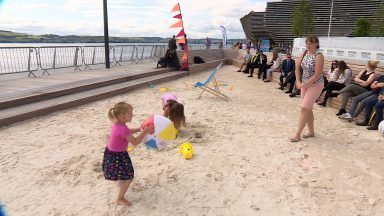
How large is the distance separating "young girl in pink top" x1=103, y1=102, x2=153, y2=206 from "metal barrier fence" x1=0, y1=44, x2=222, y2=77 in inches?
369

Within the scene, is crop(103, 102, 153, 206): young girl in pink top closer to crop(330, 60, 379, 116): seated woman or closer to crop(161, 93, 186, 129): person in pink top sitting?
crop(161, 93, 186, 129): person in pink top sitting

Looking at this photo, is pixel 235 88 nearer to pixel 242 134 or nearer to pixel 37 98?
pixel 242 134

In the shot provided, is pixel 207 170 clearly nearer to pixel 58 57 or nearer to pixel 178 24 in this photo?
pixel 178 24

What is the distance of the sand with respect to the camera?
11.4ft

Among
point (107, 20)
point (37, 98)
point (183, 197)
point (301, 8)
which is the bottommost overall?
point (183, 197)

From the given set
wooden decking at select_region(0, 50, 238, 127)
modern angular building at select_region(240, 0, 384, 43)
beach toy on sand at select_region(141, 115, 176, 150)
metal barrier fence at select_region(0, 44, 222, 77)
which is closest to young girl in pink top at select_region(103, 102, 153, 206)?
beach toy on sand at select_region(141, 115, 176, 150)

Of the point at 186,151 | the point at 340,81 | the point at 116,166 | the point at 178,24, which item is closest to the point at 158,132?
the point at 116,166

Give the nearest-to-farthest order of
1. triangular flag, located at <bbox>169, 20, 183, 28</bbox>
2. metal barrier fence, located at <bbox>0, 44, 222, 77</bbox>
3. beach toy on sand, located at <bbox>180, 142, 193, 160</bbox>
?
beach toy on sand, located at <bbox>180, 142, 193, 160</bbox>
metal barrier fence, located at <bbox>0, 44, 222, 77</bbox>
triangular flag, located at <bbox>169, 20, 183, 28</bbox>

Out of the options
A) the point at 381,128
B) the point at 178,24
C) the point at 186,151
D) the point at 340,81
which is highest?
the point at 178,24

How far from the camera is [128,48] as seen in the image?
18.1 metres

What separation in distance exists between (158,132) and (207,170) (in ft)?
3.98

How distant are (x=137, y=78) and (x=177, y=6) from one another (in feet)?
13.6

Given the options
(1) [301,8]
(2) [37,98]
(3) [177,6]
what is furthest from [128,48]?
(1) [301,8]

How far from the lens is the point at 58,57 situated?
1307cm
